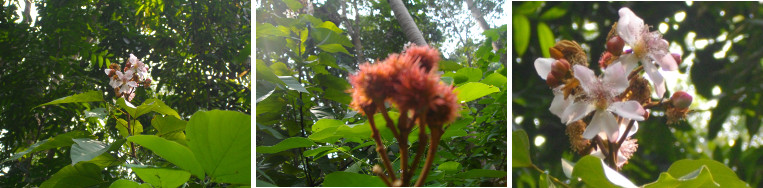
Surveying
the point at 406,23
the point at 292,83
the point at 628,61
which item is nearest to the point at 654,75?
the point at 628,61

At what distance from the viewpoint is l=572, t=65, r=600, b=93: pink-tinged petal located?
0.44 meters

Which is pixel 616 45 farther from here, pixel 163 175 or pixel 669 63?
pixel 163 175

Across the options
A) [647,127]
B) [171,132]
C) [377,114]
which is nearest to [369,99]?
[377,114]

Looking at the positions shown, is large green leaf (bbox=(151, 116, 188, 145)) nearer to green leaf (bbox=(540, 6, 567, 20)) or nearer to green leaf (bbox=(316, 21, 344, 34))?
green leaf (bbox=(316, 21, 344, 34))

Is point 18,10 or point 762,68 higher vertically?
point 18,10

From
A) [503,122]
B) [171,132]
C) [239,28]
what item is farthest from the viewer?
[239,28]

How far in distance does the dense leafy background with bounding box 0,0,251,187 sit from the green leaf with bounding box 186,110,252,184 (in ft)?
4.06

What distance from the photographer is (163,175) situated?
0.54 metres

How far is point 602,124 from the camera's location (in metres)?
0.45

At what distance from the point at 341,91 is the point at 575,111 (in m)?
0.22

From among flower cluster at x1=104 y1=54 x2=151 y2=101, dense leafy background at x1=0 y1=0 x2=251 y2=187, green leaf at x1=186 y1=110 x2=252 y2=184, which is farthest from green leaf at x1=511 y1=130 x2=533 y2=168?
dense leafy background at x1=0 y1=0 x2=251 y2=187

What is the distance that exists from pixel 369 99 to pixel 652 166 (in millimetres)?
756

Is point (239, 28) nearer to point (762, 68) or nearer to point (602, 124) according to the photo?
point (762, 68)

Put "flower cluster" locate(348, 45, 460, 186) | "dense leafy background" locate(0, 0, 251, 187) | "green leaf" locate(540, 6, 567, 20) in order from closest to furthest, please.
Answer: "flower cluster" locate(348, 45, 460, 186), "green leaf" locate(540, 6, 567, 20), "dense leafy background" locate(0, 0, 251, 187)
